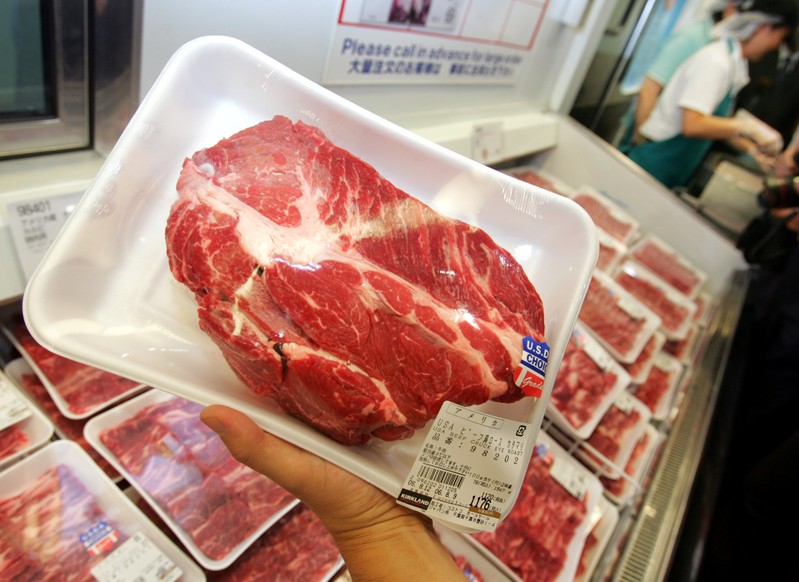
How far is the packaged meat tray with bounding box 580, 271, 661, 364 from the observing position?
2.61m

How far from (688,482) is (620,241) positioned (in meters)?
1.60

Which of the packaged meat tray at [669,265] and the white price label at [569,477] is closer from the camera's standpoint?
the white price label at [569,477]

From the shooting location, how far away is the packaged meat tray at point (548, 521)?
1.81m

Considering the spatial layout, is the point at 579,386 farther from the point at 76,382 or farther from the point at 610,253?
the point at 76,382

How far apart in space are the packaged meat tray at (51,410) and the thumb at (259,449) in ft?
2.88

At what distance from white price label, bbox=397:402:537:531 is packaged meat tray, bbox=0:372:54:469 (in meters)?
1.17

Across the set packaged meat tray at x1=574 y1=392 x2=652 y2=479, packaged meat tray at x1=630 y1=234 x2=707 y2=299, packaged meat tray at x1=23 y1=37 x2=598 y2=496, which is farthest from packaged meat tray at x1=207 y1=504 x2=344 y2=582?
packaged meat tray at x1=630 y1=234 x2=707 y2=299

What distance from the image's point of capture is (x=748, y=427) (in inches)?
132

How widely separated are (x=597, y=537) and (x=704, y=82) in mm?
3078

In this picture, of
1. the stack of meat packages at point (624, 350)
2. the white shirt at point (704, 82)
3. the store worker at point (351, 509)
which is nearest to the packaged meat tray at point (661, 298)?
the stack of meat packages at point (624, 350)

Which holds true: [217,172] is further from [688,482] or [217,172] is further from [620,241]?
[620,241]

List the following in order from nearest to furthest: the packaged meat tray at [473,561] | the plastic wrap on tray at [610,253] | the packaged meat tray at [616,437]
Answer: the packaged meat tray at [473,561], the packaged meat tray at [616,437], the plastic wrap on tray at [610,253]

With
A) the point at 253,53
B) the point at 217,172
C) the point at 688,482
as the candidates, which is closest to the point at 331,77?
the point at 253,53

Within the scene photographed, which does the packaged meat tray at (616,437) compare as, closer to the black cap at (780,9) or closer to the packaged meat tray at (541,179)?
the packaged meat tray at (541,179)
